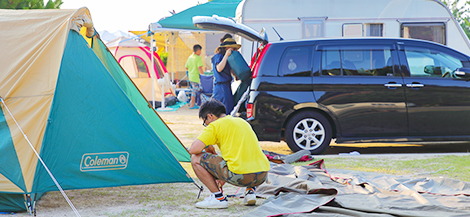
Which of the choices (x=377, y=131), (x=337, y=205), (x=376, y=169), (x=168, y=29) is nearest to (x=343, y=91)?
(x=377, y=131)

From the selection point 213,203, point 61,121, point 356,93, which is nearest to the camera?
point 213,203

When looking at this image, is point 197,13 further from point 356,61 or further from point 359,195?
point 359,195

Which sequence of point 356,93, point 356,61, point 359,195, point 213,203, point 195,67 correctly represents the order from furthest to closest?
point 195,67
point 356,61
point 356,93
point 359,195
point 213,203

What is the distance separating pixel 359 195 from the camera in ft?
13.7

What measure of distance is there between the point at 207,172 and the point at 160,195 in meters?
0.75

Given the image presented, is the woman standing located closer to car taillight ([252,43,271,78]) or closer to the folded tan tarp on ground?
car taillight ([252,43,271,78])

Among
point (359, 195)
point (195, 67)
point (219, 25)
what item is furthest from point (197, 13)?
point (359, 195)

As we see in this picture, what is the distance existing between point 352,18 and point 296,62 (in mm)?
3560

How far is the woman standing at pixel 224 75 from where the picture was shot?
6.80 m

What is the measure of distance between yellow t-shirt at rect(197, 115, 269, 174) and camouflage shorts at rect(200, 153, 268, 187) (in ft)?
0.14

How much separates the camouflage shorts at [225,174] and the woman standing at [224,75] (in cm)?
301

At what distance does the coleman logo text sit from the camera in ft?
13.1

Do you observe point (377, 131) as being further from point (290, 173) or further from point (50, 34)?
point (50, 34)

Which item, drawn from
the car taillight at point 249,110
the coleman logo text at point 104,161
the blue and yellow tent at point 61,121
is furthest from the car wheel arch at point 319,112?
the coleman logo text at point 104,161
